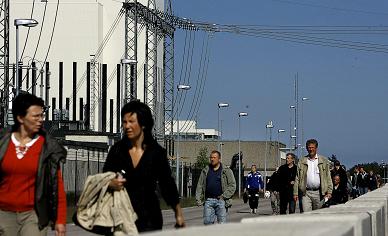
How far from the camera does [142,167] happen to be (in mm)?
9805

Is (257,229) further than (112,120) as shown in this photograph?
No

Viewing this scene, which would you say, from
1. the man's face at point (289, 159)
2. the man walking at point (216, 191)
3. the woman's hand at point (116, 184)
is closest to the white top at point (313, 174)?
the man walking at point (216, 191)

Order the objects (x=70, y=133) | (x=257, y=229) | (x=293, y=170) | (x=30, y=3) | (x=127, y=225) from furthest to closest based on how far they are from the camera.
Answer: (x=30, y=3) → (x=70, y=133) → (x=293, y=170) → (x=127, y=225) → (x=257, y=229)

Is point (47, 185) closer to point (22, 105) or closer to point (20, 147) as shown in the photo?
point (20, 147)

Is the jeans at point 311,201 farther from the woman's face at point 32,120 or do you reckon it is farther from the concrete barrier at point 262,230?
the concrete barrier at point 262,230

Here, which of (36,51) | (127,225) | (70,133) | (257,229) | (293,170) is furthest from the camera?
(36,51)

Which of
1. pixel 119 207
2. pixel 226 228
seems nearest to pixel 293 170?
pixel 119 207

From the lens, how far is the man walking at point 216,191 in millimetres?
20719

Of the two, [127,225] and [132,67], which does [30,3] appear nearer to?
[132,67]

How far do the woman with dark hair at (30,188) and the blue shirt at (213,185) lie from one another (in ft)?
36.5

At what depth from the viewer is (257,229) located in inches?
251

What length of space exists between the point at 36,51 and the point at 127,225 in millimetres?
92821

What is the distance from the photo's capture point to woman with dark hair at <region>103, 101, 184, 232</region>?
31.9 ft

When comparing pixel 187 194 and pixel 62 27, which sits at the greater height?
pixel 62 27
